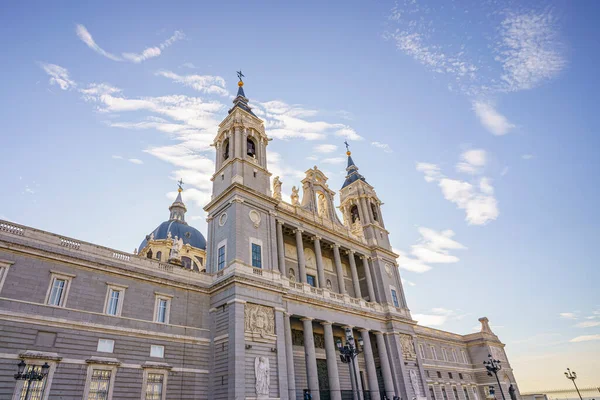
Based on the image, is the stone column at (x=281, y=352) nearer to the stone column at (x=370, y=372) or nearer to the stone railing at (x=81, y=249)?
the stone railing at (x=81, y=249)

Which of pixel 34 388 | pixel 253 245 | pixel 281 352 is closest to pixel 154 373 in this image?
pixel 34 388

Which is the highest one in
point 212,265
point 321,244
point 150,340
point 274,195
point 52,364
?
point 274,195

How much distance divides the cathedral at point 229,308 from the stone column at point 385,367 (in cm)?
10

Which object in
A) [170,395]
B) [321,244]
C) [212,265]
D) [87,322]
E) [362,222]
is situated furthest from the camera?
[362,222]

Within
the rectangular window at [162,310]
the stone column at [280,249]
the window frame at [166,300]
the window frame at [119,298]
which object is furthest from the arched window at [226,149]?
the window frame at [119,298]

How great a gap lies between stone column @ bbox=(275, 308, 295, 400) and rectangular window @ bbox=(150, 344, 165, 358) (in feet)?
24.2

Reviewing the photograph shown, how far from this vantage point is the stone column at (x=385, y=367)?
34312mm

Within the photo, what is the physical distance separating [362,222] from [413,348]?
14.4m

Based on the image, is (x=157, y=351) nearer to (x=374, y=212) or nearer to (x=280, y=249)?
(x=280, y=249)

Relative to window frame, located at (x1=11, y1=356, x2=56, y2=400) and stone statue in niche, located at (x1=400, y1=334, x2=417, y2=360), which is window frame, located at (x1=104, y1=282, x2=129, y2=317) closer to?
window frame, located at (x1=11, y1=356, x2=56, y2=400)

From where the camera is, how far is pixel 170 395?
2314cm

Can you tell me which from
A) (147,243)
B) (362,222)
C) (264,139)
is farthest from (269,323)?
(147,243)

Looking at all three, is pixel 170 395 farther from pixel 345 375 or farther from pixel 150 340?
pixel 345 375

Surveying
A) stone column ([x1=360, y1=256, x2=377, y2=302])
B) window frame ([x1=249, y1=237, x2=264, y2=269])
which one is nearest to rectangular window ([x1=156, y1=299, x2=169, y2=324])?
window frame ([x1=249, y1=237, x2=264, y2=269])
